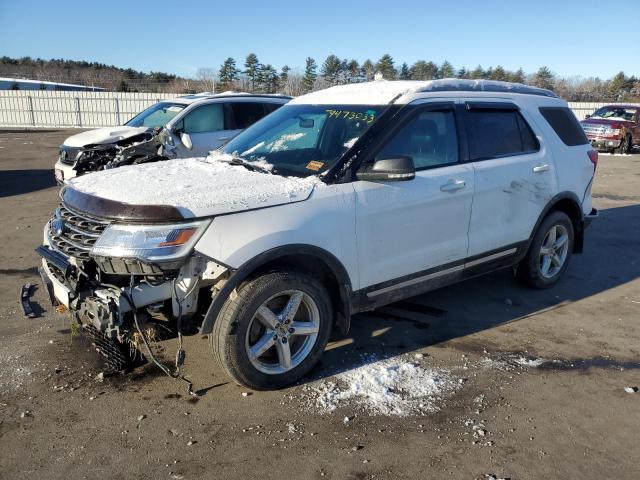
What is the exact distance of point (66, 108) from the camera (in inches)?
1123

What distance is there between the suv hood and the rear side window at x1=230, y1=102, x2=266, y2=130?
19.4ft

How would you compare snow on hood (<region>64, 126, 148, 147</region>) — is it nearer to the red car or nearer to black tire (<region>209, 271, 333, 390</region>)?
black tire (<region>209, 271, 333, 390</region>)

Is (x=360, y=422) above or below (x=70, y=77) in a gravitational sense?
below

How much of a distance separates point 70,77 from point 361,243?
186 feet

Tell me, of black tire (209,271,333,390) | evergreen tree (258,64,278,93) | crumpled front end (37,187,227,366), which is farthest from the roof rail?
evergreen tree (258,64,278,93)

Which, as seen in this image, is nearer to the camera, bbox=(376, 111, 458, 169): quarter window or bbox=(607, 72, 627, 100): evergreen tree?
bbox=(376, 111, 458, 169): quarter window

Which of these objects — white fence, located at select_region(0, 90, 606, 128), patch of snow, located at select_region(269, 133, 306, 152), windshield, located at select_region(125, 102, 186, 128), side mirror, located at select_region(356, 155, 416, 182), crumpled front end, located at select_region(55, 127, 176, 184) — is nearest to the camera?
side mirror, located at select_region(356, 155, 416, 182)

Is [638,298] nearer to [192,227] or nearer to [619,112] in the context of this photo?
[192,227]

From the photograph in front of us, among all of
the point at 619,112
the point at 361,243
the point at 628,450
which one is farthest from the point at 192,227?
the point at 619,112

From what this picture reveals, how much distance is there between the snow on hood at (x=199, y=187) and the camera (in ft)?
10.7

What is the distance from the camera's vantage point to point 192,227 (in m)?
3.18

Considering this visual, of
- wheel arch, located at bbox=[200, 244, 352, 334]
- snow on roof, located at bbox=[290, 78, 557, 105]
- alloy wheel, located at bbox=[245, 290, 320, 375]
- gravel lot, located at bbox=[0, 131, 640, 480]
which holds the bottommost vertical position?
gravel lot, located at bbox=[0, 131, 640, 480]

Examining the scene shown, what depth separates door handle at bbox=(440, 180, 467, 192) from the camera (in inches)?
168

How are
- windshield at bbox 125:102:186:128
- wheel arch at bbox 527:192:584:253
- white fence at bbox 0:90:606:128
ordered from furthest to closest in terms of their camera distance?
white fence at bbox 0:90:606:128, windshield at bbox 125:102:186:128, wheel arch at bbox 527:192:584:253
